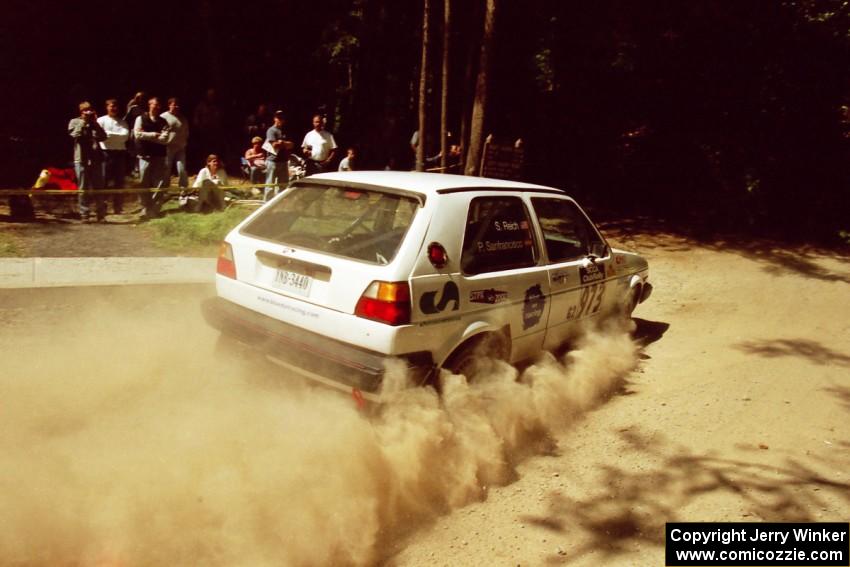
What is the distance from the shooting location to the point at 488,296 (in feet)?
14.7

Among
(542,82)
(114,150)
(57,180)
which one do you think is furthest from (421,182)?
(542,82)

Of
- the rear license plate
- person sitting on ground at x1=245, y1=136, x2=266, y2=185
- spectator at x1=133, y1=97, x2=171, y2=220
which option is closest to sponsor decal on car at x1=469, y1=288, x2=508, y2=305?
the rear license plate

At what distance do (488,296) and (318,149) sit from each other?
8533 millimetres

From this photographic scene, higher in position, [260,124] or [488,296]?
[260,124]

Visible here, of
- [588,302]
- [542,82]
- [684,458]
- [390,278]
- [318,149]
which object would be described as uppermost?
[542,82]

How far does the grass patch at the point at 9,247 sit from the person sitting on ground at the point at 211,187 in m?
2.84

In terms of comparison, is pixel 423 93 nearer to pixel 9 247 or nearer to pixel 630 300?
pixel 630 300

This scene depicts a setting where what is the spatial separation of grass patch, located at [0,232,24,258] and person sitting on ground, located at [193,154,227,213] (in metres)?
2.84

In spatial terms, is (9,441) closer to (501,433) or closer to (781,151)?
(501,433)

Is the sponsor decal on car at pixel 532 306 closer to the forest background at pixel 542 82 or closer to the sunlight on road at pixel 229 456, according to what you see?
the sunlight on road at pixel 229 456

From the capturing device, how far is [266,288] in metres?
4.38

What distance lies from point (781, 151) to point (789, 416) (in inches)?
375

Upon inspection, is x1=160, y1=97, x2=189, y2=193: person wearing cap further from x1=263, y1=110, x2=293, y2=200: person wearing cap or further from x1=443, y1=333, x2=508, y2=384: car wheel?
x1=443, y1=333, x2=508, y2=384: car wheel

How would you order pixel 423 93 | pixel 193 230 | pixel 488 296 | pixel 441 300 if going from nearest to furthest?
pixel 441 300 < pixel 488 296 < pixel 193 230 < pixel 423 93
